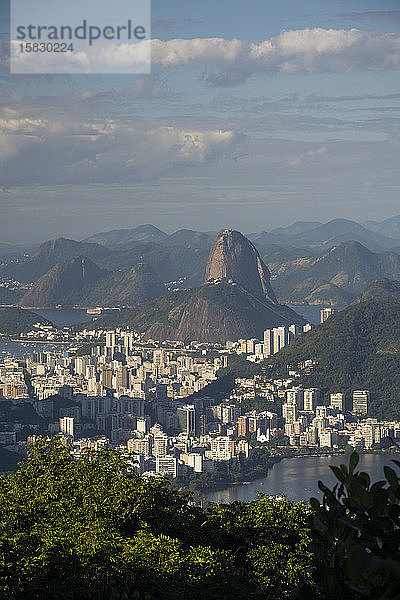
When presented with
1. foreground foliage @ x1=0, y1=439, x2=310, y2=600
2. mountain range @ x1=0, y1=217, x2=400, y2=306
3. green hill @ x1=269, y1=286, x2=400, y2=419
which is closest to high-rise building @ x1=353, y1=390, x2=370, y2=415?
green hill @ x1=269, y1=286, x2=400, y2=419

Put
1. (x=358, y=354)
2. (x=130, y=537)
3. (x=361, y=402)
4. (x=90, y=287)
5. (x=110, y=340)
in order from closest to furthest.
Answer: (x=130, y=537) < (x=361, y=402) < (x=358, y=354) < (x=110, y=340) < (x=90, y=287)

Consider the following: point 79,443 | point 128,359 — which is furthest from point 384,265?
point 79,443

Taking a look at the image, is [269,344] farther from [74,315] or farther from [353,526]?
[353,526]

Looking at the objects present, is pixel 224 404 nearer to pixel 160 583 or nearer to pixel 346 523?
pixel 160 583

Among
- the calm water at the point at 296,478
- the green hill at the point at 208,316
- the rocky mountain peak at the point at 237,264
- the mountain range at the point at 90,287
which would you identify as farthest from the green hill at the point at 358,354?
the mountain range at the point at 90,287

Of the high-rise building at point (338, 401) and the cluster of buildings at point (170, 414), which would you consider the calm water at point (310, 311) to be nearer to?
the cluster of buildings at point (170, 414)

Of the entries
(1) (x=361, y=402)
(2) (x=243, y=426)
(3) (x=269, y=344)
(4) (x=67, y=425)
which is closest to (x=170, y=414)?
(2) (x=243, y=426)
